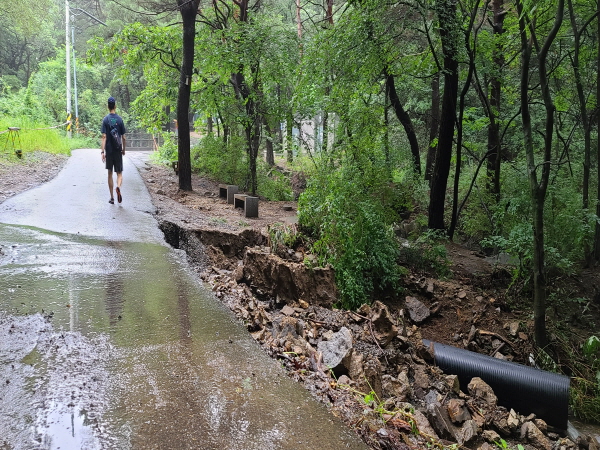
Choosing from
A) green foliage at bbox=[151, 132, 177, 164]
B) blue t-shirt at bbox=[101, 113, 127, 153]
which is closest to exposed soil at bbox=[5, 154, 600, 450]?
blue t-shirt at bbox=[101, 113, 127, 153]

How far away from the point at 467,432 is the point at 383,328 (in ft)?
5.62

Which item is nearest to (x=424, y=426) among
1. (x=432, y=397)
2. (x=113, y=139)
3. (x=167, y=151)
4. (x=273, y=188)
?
(x=432, y=397)

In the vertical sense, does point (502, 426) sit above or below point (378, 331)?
below

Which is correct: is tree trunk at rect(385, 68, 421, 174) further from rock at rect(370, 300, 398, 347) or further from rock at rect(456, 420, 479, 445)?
rock at rect(456, 420, 479, 445)

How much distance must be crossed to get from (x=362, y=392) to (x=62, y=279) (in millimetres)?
3504

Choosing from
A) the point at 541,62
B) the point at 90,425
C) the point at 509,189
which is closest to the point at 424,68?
the point at 509,189

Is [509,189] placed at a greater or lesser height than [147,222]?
greater

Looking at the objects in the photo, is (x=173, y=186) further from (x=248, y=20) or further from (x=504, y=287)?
(x=504, y=287)

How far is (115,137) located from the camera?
9117 millimetres

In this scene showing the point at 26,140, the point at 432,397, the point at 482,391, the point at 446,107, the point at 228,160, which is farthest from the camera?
the point at 26,140

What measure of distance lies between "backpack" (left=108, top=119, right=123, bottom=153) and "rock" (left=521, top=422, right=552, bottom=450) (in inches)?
336

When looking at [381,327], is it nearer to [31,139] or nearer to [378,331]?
[378,331]

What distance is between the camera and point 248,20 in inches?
590

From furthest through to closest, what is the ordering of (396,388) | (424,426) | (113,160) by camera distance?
(113,160) < (396,388) < (424,426)
